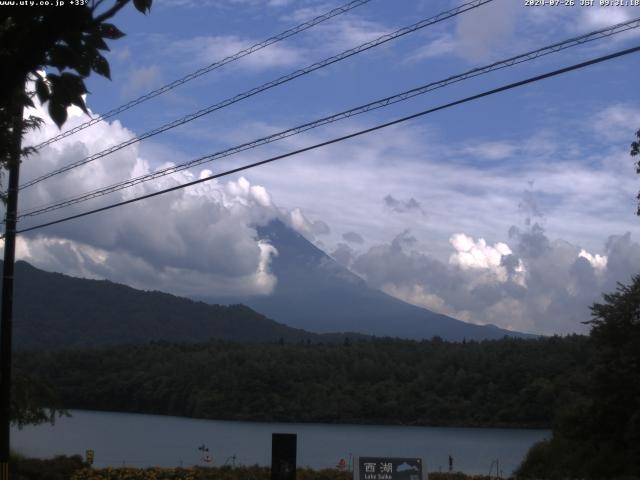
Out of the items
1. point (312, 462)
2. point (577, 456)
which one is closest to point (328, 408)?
point (312, 462)

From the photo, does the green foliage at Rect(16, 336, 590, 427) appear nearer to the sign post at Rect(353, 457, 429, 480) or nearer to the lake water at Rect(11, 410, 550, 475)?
the lake water at Rect(11, 410, 550, 475)

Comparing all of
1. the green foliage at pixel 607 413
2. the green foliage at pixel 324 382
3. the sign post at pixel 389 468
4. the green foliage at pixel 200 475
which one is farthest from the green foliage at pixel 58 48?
the green foliage at pixel 324 382

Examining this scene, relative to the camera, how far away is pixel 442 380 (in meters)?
89.3

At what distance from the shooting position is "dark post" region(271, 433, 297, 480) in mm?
13875

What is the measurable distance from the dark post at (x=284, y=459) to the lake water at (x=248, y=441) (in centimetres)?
2614

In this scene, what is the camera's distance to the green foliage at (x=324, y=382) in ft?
258

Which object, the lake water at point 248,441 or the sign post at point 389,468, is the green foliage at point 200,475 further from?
the lake water at point 248,441

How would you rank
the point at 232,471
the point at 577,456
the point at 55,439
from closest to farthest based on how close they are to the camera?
the point at 232,471 < the point at 577,456 < the point at 55,439

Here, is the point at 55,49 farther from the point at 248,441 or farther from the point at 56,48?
the point at 248,441

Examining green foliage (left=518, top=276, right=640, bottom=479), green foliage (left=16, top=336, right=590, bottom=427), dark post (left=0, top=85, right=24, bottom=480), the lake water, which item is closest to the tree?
dark post (left=0, top=85, right=24, bottom=480)

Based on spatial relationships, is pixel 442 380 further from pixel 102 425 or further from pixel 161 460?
pixel 161 460

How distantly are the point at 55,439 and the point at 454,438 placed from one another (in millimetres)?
29922

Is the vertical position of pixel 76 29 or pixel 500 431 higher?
pixel 76 29

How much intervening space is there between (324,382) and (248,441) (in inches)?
1232
